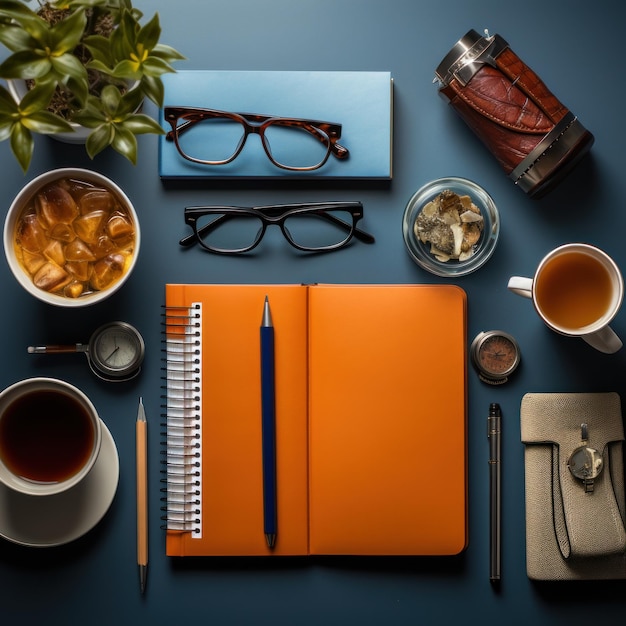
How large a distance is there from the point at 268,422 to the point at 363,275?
256 millimetres

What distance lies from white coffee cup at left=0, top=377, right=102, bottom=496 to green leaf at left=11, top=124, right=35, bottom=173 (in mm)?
298

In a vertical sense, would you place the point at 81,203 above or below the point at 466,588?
above

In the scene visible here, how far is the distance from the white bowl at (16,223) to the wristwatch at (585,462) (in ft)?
2.23

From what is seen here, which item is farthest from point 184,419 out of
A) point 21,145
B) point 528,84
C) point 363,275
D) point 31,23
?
point 528,84

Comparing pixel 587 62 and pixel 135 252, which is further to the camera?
pixel 587 62

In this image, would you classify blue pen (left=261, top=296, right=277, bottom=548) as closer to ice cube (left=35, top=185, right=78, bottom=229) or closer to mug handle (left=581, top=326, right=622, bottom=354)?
ice cube (left=35, top=185, right=78, bottom=229)

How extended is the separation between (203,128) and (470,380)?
536mm

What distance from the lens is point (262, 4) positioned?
1034 millimetres

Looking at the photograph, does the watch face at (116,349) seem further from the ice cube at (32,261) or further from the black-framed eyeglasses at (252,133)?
the black-framed eyeglasses at (252,133)

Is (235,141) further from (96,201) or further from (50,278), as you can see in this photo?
(50,278)

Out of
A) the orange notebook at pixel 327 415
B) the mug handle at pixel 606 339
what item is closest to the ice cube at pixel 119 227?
the orange notebook at pixel 327 415

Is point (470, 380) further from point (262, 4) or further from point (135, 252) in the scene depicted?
point (262, 4)

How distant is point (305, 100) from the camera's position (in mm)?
1008

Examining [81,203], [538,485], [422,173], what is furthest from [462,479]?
[81,203]
